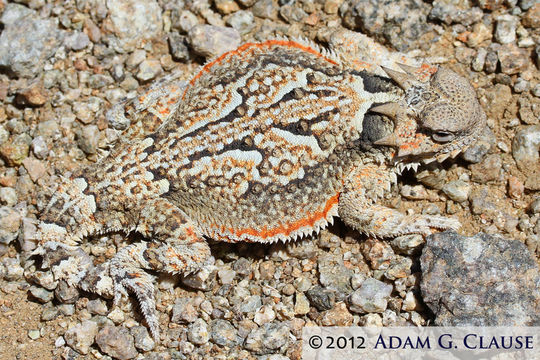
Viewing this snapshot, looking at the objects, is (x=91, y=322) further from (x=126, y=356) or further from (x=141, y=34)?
(x=141, y=34)

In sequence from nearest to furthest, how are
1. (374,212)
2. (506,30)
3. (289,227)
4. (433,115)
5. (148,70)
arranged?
(433,115) → (289,227) → (374,212) → (506,30) → (148,70)

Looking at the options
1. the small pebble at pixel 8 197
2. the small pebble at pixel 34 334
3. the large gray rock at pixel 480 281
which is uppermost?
the large gray rock at pixel 480 281

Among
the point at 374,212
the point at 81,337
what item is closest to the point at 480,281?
the point at 374,212

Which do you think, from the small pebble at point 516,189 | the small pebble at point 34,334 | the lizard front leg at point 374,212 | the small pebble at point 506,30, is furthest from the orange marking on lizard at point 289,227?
the small pebble at point 506,30

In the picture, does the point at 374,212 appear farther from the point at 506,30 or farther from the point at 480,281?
the point at 506,30

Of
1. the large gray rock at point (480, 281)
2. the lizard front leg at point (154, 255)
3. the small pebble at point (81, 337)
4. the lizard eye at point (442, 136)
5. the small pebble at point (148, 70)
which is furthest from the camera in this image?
the small pebble at point (148, 70)

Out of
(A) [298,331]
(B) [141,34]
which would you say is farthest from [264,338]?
(B) [141,34]

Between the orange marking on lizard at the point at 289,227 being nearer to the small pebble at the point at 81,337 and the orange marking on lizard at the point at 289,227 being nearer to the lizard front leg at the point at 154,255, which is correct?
the lizard front leg at the point at 154,255
